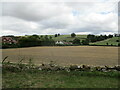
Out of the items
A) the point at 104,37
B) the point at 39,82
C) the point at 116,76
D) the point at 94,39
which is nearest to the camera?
the point at 39,82

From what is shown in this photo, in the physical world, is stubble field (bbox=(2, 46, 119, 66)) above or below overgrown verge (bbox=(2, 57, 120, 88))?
below

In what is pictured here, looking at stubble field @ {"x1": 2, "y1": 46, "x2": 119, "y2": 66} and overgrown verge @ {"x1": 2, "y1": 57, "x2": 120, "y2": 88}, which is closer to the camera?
overgrown verge @ {"x1": 2, "y1": 57, "x2": 120, "y2": 88}

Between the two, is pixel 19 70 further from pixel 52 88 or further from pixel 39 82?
pixel 52 88

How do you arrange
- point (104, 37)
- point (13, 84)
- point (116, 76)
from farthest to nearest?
point (104, 37), point (116, 76), point (13, 84)

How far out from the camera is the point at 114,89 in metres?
2.83

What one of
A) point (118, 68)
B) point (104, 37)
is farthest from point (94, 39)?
point (118, 68)

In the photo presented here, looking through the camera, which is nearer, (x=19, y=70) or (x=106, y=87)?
(x=106, y=87)

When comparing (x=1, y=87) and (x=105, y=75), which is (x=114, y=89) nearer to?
(x=105, y=75)

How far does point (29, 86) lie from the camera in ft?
9.78

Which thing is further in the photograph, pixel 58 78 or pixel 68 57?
pixel 68 57

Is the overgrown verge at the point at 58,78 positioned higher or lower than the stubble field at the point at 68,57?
higher

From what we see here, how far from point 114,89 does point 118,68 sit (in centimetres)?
211

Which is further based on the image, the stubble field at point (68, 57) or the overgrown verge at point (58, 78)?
the stubble field at point (68, 57)

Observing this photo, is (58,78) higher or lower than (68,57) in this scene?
higher
